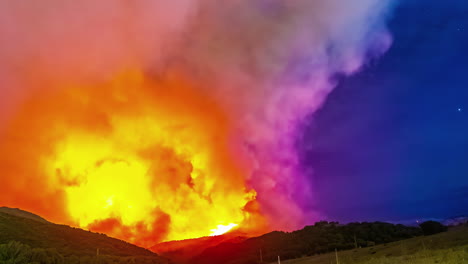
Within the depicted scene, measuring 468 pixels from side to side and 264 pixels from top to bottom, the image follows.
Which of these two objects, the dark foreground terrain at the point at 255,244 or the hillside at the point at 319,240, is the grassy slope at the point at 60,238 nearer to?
the dark foreground terrain at the point at 255,244

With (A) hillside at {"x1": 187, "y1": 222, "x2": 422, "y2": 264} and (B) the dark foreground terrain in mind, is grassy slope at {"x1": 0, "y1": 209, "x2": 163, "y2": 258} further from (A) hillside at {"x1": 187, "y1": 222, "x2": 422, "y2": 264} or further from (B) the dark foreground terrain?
(A) hillside at {"x1": 187, "y1": 222, "x2": 422, "y2": 264}

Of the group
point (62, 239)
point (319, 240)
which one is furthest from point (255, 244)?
point (62, 239)

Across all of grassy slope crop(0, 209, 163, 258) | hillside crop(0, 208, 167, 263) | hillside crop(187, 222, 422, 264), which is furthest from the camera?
hillside crop(187, 222, 422, 264)

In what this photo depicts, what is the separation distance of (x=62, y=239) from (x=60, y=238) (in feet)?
2.21

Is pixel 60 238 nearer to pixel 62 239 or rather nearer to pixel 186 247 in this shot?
pixel 62 239

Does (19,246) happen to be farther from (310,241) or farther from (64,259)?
(310,241)

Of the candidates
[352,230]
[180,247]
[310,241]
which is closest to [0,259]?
[310,241]

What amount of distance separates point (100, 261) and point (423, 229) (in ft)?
272

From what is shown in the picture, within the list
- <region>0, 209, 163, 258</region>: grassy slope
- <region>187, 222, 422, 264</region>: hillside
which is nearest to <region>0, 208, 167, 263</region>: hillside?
<region>0, 209, 163, 258</region>: grassy slope

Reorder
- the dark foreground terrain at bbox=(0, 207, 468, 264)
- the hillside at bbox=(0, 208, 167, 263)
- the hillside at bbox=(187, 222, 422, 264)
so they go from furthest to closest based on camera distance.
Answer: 1. the hillside at bbox=(187, 222, 422, 264)
2. the hillside at bbox=(0, 208, 167, 263)
3. the dark foreground terrain at bbox=(0, 207, 468, 264)

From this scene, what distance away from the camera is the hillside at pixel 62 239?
72188 millimetres

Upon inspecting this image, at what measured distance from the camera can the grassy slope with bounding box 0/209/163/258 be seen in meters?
72.8

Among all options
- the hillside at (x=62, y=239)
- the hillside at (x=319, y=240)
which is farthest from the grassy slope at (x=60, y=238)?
the hillside at (x=319, y=240)

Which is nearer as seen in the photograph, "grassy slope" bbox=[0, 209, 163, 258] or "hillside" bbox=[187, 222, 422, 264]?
"grassy slope" bbox=[0, 209, 163, 258]
